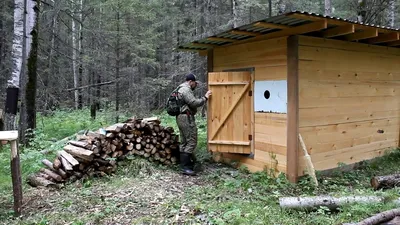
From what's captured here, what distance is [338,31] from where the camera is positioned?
5703 millimetres

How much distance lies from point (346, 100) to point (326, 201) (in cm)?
290

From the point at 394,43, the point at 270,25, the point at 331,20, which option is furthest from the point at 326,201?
the point at 394,43

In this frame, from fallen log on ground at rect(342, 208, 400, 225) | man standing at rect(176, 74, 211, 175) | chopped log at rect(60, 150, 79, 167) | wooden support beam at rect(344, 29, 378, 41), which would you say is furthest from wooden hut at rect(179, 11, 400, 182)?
chopped log at rect(60, 150, 79, 167)

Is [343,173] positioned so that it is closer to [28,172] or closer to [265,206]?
[265,206]

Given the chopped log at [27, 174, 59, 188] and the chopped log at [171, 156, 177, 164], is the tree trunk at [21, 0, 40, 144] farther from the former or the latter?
the chopped log at [171, 156, 177, 164]

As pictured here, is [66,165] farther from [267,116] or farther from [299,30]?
[299,30]

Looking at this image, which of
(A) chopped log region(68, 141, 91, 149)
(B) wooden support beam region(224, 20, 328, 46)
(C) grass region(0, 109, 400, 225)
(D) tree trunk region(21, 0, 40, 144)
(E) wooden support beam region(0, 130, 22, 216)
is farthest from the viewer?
(D) tree trunk region(21, 0, 40, 144)

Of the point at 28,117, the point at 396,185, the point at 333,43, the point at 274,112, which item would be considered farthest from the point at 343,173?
the point at 28,117

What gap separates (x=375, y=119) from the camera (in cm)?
721

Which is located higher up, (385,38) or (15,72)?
(385,38)

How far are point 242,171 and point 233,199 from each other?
179 centimetres

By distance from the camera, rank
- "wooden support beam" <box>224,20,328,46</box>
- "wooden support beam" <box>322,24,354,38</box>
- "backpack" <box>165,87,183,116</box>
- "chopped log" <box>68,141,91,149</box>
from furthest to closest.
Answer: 1. "backpack" <box>165,87,183,116</box>
2. "chopped log" <box>68,141,91,149</box>
3. "wooden support beam" <box>322,24,354,38</box>
4. "wooden support beam" <box>224,20,328,46</box>

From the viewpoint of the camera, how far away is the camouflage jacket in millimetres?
6375

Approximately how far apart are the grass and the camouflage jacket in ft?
4.30
